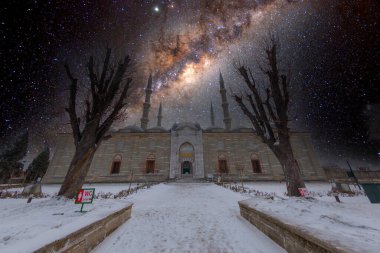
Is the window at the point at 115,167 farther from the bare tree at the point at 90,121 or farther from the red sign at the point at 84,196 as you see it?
the red sign at the point at 84,196

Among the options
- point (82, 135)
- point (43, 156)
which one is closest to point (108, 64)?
point (82, 135)

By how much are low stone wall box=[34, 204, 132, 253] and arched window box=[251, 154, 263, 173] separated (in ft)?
84.0

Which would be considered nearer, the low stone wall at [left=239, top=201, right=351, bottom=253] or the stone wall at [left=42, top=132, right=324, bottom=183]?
the low stone wall at [left=239, top=201, right=351, bottom=253]

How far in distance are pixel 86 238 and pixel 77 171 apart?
4.22 m

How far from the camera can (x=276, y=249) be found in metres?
2.94

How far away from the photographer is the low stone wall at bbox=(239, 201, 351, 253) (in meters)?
1.92

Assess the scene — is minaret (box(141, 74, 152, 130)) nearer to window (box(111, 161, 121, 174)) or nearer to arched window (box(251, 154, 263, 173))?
window (box(111, 161, 121, 174))

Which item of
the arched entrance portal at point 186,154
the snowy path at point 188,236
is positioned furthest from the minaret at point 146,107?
the snowy path at point 188,236

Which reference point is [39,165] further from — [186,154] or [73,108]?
[73,108]

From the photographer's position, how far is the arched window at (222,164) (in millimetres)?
26547

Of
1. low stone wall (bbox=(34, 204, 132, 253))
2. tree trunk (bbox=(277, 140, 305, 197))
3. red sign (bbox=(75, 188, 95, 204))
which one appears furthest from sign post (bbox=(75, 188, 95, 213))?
tree trunk (bbox=(277, 140, 305, 197))

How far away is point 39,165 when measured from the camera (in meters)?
35.2

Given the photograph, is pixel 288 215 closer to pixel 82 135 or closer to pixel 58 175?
pixel 82 135

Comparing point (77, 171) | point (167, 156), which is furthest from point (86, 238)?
point (167, 156)
